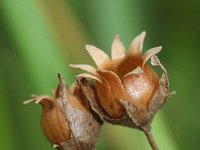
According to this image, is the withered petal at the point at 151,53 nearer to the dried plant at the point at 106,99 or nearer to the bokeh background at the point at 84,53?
the dried plant at the point at 106,99

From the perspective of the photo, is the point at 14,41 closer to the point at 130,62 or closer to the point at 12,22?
the point at 12,22

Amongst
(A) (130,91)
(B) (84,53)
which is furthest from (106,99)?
(B) (84,53)

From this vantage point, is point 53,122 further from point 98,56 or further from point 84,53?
point 84,53

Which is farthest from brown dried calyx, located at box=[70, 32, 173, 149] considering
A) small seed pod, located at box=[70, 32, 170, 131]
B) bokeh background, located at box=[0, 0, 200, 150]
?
bokeh background, located at box=[0, 0, 200, 150]

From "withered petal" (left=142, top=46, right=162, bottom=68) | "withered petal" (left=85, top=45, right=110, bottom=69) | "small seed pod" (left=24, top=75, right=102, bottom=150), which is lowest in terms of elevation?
Result: "small seed pod" (left=24, top=75, right=102, bottom=150)

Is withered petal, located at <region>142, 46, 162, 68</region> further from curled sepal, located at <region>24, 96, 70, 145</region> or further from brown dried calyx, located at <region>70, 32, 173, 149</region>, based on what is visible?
curled sepal, located at <region>24, 96, 70, 145</region>

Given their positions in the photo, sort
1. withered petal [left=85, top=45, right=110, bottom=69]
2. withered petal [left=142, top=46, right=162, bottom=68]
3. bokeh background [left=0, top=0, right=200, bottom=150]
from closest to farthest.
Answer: withered petal [left=142, top=46, right=162, bottom=68] < withered petal [left=85, top=45, right=110, bottom=69] < bokeh background [left=0, top=0, right=200, bottom=150]

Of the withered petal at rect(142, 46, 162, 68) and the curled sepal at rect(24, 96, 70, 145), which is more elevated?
the withered petal at rect(142, 46, 162, 68)

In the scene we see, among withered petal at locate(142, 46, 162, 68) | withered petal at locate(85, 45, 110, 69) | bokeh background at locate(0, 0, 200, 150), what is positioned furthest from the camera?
bokeh background at locate(0, 0, 200, 150)

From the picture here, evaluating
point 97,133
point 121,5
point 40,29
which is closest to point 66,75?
point 40,29
